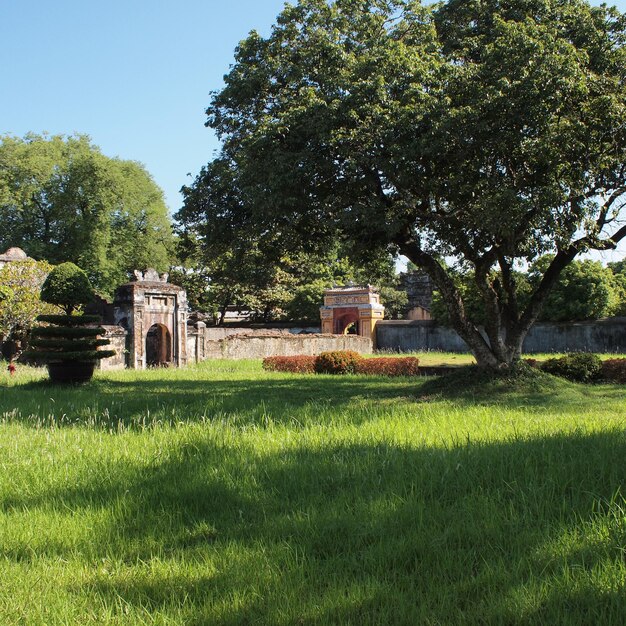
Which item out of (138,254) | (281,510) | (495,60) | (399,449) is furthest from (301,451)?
(138,254)

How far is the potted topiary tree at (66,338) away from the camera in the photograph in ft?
52.7

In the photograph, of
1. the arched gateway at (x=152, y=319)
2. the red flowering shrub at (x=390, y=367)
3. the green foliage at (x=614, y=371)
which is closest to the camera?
the green foliage at (x=614, y=371)

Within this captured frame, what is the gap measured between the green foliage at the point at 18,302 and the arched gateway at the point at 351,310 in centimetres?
1798

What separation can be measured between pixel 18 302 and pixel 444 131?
59.5 feet

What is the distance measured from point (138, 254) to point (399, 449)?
135ft

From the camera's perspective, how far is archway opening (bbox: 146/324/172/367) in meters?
26.8

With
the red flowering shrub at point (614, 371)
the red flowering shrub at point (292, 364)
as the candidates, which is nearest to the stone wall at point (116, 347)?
the red flowering shrub at point (292, 364)

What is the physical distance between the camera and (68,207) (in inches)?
1631

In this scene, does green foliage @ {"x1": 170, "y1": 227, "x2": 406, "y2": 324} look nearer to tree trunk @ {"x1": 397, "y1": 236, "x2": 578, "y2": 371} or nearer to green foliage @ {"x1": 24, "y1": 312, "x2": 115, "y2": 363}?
green foliage @ {"x1": 24, "y1": 312, "x2": 115, "y2": 363}

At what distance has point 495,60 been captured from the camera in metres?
11.4

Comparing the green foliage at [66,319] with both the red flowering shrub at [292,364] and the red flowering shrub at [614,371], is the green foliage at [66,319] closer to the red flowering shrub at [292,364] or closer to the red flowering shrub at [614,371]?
the red flowering shrub at [292,364]

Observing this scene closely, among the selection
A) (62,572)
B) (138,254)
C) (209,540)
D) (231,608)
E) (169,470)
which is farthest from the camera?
(138,254)

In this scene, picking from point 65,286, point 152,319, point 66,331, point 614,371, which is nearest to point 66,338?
point 66,331

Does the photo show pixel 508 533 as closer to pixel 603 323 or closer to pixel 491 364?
pixel 491 364
